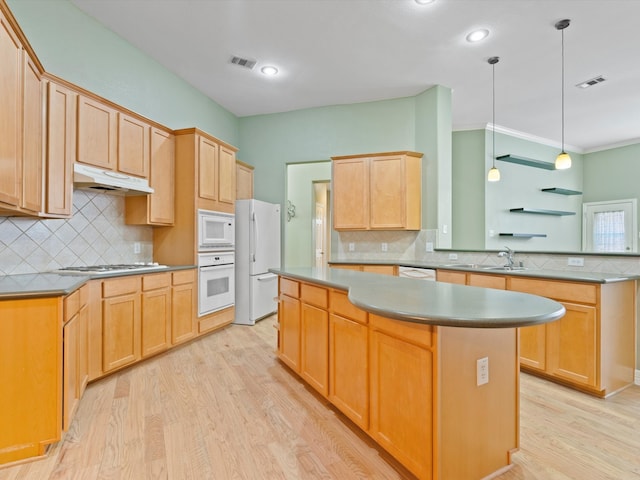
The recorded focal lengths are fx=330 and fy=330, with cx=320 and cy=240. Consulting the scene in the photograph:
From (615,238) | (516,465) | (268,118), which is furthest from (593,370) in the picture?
(615,238)

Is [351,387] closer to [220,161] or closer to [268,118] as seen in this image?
[220,161]

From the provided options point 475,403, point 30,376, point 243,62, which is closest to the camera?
point 475,403

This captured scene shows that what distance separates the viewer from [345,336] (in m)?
2.05

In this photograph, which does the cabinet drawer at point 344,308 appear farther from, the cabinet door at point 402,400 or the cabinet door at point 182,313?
the cabinet door at point 182,313

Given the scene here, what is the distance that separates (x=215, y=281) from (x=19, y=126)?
8.02ft

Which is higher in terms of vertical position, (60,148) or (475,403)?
(60,148)

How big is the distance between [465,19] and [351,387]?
337 cm

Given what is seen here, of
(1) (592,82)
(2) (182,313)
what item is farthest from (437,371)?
(1) (592,82)

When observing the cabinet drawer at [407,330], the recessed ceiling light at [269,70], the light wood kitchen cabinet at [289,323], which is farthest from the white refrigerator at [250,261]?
the cabinet drawer at [407,330]

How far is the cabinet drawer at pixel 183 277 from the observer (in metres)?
3.45

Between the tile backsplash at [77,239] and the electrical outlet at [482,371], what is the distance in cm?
323

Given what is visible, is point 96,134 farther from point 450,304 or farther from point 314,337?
point 450,304

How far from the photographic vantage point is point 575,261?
3021 millimetres

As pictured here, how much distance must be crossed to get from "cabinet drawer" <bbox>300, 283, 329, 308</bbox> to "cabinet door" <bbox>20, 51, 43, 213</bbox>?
1.94 meters
